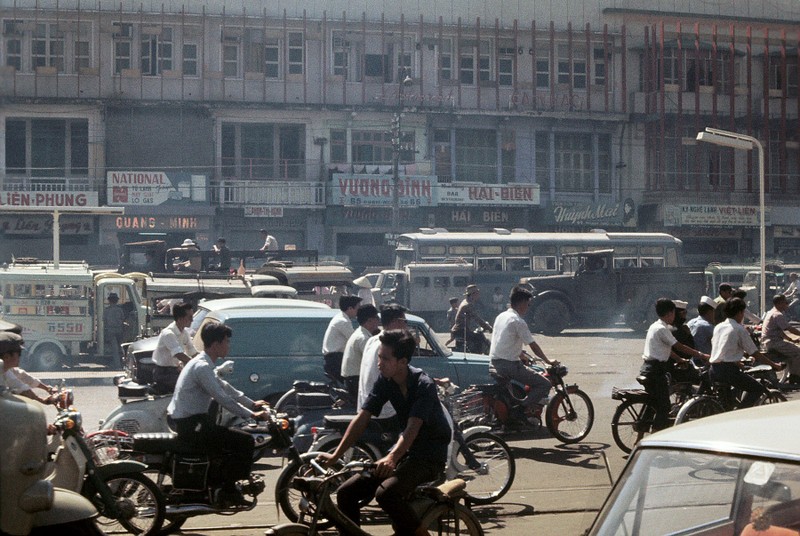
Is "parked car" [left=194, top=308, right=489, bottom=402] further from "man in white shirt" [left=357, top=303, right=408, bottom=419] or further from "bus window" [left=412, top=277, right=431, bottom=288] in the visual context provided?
"bus window" [left=412, top=277, right=431, bottom=288]

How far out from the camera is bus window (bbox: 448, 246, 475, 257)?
29.8 m

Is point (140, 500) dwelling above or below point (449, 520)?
below

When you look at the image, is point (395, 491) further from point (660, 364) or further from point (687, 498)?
point (660, 364)

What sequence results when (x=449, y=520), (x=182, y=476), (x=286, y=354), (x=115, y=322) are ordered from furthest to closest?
(x=115, y=322)
(x=286, y=354)
(x=182, y=476)
(x=449, y=520)

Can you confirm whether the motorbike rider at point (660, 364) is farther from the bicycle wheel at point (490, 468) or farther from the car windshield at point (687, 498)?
the car windshield at point (687, 498)

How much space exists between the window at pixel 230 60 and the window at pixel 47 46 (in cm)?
541

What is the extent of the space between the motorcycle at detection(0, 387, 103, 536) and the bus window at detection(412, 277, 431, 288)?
2425 centimetres

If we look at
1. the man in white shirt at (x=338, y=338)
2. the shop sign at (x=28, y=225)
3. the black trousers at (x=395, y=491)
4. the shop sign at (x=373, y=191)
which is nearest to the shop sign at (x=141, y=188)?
the shop sign at (x=28, y=225)

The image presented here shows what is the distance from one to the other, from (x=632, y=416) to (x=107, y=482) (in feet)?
18.0

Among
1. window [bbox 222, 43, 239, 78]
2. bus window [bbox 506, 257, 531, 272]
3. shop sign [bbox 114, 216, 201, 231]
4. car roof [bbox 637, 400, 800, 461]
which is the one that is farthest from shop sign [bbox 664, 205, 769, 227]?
car roof [bbox 637, 400, 800, 461]

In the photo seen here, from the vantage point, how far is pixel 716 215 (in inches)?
1366

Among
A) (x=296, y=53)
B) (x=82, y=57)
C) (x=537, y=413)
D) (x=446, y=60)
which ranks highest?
(x=296, y=53)

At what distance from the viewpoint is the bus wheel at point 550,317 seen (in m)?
27.3

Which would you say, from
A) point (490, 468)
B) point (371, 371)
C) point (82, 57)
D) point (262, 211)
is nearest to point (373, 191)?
point (262, 211)
